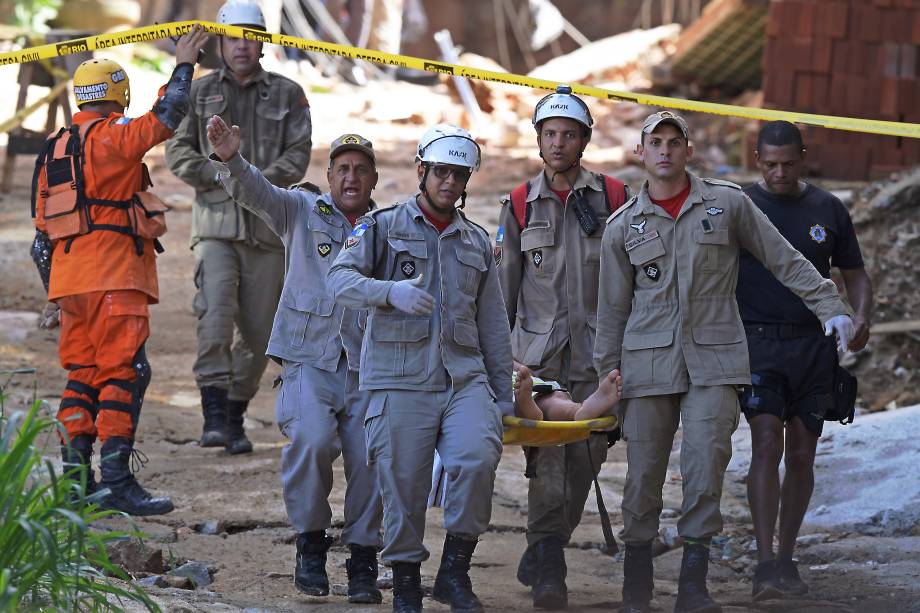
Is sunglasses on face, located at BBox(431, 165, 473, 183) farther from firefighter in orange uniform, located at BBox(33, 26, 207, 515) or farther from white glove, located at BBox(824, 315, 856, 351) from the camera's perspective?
firefighter in orange uniform, located at BBox(33, 26, 207, 515)

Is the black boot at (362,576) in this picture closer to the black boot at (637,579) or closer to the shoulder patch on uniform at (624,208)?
the black boot at (637,579)

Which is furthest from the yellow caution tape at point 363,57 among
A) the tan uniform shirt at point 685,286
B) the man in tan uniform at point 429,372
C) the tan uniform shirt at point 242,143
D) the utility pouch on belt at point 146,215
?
the man in tan uniform at point 429,372

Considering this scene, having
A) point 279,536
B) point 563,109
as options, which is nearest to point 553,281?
point 563,109

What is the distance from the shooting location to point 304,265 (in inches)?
239

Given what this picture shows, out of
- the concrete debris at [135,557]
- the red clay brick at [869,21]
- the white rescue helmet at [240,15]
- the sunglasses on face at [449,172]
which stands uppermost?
the red clay brick at [869,21]

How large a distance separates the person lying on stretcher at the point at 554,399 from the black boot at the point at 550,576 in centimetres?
58

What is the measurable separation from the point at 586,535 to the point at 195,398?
323 centimetres

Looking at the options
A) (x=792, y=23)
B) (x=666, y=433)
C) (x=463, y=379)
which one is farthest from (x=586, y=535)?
(x=792, y=23)

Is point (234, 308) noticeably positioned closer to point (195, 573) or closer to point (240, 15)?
point (240, 15)

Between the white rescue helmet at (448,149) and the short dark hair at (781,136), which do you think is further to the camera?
the short dark hair at (781,136)

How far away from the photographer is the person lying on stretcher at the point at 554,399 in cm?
575

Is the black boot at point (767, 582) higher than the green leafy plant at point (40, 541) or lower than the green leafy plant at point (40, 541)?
lower

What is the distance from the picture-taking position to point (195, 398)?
380 inches

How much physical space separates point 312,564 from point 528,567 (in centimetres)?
102
